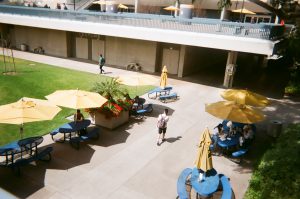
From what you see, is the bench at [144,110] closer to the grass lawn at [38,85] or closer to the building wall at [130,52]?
the grass lawn at [38,85]

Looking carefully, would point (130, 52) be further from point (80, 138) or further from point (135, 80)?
point (80, 138)

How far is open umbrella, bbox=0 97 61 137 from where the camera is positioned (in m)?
9.27

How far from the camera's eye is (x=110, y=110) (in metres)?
13.2

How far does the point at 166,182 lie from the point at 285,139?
5.28 metres

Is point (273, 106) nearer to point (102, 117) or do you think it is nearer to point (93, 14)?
point (102, 117)

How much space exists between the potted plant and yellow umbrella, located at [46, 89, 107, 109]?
54.0 inches

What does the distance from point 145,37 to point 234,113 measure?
13.3 metres

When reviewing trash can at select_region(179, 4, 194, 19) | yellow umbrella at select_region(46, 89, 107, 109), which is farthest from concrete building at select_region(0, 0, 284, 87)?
yellow umbrella at select_region(46, 89, 107, 109)

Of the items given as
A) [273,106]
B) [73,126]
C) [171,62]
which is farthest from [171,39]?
[73,126]

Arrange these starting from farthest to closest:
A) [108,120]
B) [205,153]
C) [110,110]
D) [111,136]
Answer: [108,120]
[110,110]
[111,136]
[205,153]

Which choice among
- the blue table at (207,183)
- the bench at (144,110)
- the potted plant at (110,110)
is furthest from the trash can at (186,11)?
the blue table at (207,183)

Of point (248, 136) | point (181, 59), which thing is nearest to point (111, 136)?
point (248, 136)

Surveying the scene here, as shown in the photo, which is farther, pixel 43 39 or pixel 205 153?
pixel 43 39

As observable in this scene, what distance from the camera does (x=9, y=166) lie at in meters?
9.19
